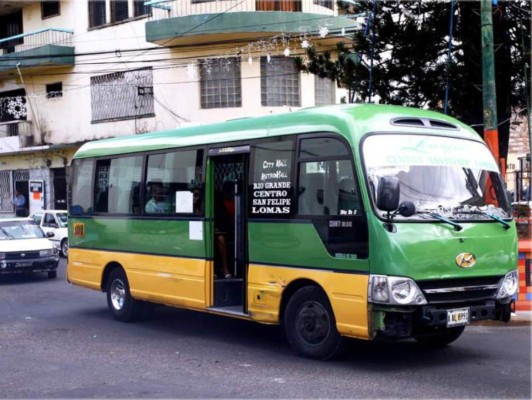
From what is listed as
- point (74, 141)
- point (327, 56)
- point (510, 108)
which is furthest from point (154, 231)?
point (74, 141)

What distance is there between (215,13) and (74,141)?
29.6 ft

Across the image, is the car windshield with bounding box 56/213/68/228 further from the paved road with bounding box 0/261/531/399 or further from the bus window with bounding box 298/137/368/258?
the bus window with bounding box 298/137/368/258

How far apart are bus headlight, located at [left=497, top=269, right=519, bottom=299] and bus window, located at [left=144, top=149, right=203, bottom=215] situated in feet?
13.2

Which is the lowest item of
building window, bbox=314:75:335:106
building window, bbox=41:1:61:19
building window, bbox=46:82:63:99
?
building window, bbox=314:75:335:106

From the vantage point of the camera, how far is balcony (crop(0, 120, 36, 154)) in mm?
31578

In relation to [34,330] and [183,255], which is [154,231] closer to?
[183,255]

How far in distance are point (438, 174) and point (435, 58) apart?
22.9 ft

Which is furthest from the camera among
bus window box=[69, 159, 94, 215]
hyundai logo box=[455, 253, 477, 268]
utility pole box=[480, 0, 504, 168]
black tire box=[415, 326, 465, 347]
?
bus window box=[69, 159, 94, 215]

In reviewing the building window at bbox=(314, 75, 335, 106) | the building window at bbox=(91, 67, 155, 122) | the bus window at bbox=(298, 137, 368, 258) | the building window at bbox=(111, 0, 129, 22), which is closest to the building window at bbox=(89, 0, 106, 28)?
the building window at bbox=(111, 0, 129, 22)

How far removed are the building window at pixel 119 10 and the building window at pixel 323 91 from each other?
24.9 feet

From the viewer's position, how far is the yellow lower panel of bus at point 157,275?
10008 millimetres

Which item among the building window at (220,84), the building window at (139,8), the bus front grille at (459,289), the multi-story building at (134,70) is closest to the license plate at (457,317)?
the bus front grille at (459,289)

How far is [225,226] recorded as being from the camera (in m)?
10.0

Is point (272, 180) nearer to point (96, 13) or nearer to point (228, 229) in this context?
point (228, 229)
